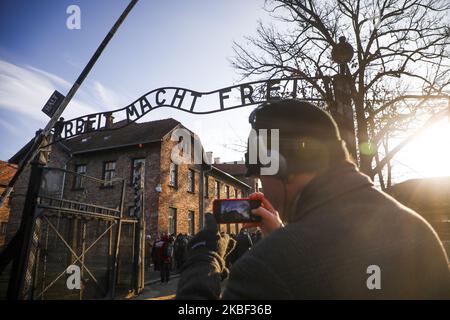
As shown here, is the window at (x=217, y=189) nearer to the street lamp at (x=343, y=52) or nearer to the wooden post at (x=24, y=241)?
the wooden post at (x=24, y=241)

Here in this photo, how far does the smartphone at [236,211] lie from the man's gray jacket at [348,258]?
0.77 meters

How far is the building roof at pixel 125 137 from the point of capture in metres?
20.1

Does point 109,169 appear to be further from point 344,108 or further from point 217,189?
point 344,108

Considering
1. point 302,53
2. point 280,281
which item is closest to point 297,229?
point 280,281

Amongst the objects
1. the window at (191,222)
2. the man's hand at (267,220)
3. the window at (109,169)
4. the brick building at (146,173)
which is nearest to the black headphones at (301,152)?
the man's hand at (267,220)

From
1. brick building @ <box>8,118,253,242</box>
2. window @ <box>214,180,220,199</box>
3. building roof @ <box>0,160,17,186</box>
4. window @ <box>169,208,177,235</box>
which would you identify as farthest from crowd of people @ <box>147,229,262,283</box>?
building roof @ <box>0,160,17,186</box>

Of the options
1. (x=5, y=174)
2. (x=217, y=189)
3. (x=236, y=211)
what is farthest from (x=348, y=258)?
(x=5, y=174)

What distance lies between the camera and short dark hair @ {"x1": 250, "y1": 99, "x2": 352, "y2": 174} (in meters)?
1.30

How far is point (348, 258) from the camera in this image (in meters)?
0.99

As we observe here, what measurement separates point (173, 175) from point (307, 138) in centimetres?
1947
